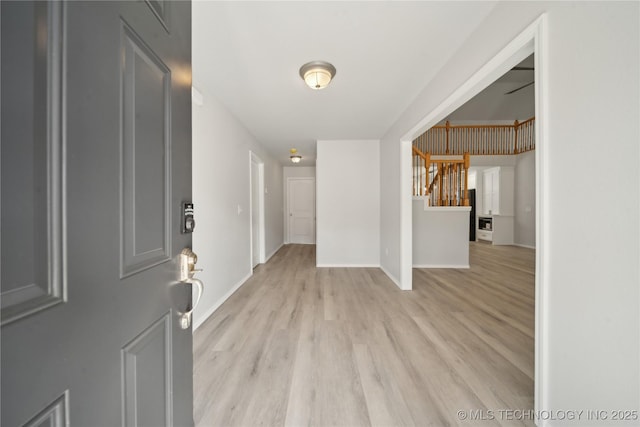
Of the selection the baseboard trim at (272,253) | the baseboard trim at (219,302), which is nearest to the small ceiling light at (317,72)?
the baseboard trim at (219,302)

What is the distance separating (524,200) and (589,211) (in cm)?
718

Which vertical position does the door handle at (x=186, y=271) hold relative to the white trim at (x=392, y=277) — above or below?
above

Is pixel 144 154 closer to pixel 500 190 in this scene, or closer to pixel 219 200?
pixel 219 200

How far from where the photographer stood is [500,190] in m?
6.82

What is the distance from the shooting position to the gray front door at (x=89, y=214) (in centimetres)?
35

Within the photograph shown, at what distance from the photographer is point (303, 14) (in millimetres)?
1527

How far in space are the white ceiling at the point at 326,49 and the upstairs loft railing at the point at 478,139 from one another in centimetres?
369

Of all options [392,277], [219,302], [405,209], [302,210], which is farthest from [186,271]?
[302,210]

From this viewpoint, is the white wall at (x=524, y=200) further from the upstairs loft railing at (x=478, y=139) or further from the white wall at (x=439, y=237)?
the white wall at (x=439, y=237)

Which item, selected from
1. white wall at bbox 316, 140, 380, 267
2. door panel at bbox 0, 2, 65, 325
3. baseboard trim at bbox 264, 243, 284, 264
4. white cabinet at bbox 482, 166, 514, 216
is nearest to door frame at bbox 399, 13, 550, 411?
door panel at bbox 0, 2, 65, 325

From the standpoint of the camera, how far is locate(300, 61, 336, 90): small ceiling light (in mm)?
2008

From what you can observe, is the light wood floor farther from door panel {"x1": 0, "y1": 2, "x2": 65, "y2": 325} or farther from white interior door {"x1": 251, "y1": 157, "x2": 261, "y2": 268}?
Result: white interior door {"x1": 251, "y1": 157, "x2": 261, "y2": 268}

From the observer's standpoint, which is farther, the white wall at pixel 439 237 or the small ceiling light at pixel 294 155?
the small ceiling light at pixel 294 155

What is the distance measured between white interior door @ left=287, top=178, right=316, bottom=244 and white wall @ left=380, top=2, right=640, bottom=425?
20.0 ft
